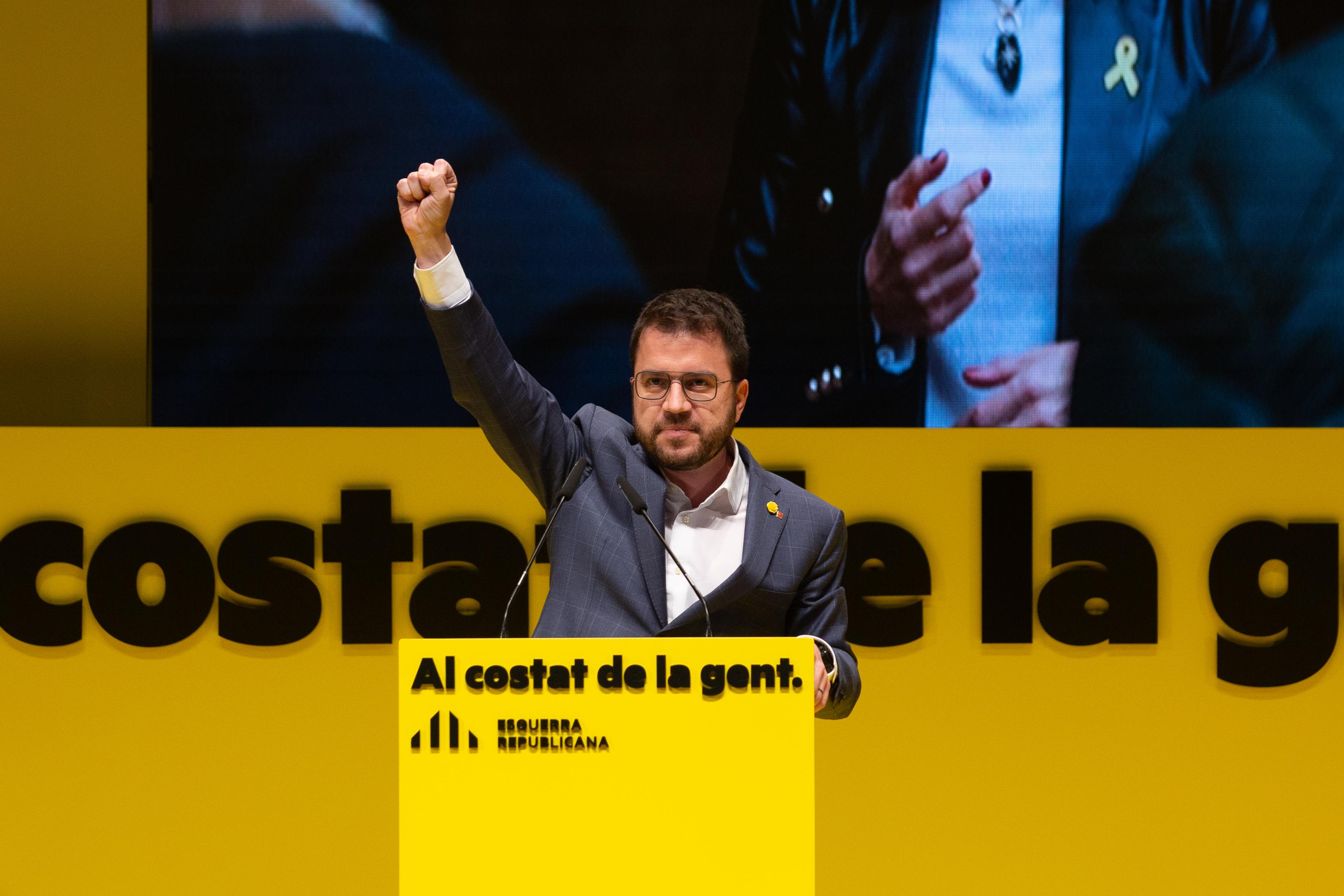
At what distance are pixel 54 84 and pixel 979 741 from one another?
3205 millimetres

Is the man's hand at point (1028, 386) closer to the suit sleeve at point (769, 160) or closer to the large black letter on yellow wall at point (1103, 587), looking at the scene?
the large black letter on yellow wall at point (1103, 587)

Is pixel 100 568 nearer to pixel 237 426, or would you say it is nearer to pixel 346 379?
pixel 237 426

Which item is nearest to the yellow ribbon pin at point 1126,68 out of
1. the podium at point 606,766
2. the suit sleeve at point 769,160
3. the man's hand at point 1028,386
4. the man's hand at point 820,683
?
the man's hand at point 1028,386

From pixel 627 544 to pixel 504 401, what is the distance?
33 cm

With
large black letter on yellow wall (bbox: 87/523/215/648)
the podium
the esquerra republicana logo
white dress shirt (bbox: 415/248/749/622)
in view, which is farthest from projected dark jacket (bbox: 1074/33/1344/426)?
large black letter on yellow wall (bbox: 87/523/215/648)

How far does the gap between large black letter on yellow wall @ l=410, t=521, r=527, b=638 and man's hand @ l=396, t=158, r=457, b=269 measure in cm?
138

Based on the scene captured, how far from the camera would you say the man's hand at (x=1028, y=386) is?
139 inches

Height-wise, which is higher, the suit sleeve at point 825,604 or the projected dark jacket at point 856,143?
the projected dark jacket at point 856,143

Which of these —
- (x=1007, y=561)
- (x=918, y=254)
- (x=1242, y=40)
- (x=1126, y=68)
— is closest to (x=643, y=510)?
(x=1007, y=561)

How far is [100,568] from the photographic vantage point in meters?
3.08

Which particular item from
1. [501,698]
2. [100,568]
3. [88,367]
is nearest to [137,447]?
Answer: [100,568]

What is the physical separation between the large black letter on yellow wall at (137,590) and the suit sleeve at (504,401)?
4.72ft

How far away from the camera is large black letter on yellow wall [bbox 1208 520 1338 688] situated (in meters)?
3.09

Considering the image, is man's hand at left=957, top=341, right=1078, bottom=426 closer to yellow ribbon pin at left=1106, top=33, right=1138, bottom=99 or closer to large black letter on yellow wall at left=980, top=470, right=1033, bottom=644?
large black letter on yellow wall at left=980, top=470, right=1033, bottom=644
